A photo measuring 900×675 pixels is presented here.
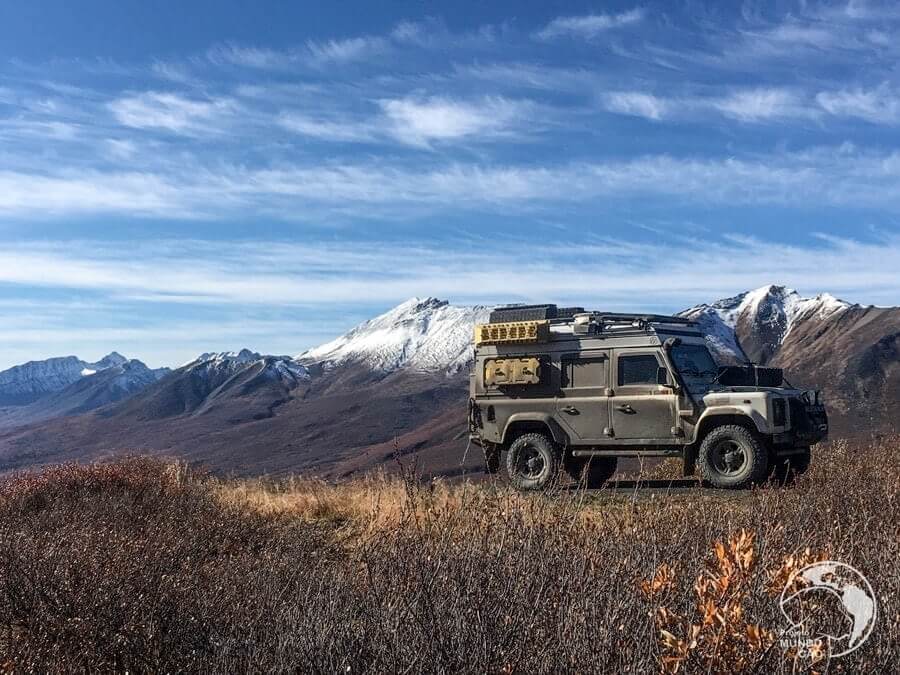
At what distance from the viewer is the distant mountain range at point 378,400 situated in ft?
261

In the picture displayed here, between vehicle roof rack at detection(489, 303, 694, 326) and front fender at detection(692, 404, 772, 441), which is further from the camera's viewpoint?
vehicle roof rack at detection(489, 303, 694, 326)

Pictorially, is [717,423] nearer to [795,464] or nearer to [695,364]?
[695,364]

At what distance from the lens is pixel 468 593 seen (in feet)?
14.9

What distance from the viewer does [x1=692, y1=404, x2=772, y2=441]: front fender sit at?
10820mm

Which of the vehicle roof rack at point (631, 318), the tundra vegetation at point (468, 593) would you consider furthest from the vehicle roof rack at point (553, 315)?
the tundra vegetation at point (468, 593)

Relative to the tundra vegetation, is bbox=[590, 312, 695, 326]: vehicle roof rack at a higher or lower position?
higher

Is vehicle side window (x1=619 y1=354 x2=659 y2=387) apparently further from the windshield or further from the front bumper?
the front bumper

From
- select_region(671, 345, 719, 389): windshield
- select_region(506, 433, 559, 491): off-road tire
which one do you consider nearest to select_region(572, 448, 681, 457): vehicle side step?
select_region(506, 433, 559, 491): off-road tire

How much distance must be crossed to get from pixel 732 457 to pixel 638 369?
5.90 feet

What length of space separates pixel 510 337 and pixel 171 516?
5.61 meters

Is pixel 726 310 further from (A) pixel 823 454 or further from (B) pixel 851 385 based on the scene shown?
(A) pixel 823 454

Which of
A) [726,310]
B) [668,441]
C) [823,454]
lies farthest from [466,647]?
[726,310]

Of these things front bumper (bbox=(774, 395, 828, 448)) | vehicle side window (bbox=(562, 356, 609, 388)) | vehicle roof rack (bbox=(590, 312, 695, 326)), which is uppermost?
vehicle roof rack (bbox=(590, 312, 695, 326))

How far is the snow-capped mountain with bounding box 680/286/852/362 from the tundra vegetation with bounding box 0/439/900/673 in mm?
93640
